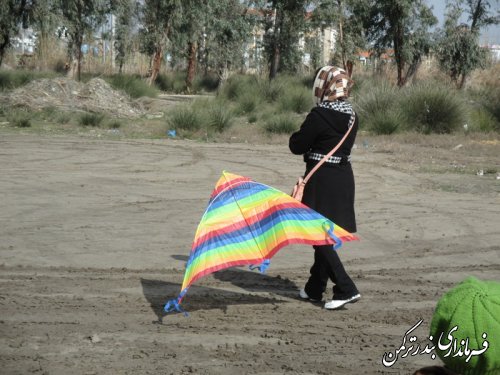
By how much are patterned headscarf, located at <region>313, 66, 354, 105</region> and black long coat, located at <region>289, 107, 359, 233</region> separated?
10cm

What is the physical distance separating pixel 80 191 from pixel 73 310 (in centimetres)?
564

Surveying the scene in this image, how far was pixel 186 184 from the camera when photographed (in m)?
12.4

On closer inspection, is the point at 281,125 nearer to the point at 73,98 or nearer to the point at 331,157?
the point at 73,98

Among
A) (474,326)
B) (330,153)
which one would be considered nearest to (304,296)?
(330,153)

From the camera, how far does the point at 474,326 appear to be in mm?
2152

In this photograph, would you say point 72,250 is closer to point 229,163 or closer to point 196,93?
point 229,163

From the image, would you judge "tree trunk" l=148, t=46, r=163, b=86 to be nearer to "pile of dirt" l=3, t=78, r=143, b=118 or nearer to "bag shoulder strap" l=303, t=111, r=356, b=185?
"pile of dirt" l=3, t=78, r=143, b=118

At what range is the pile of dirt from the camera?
25391mm

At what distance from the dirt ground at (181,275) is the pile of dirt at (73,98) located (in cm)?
1152

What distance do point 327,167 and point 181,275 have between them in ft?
6.03

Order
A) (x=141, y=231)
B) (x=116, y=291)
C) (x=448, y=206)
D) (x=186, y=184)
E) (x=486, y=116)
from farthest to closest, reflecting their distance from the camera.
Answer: (x=486, y=116) < (x=186, y=184) < (x=448, y=206) < (x=141, y=231) < (x=116, y=291)

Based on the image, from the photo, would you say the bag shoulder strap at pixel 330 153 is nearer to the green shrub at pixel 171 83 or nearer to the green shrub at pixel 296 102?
the green shrub at pixel 296 102

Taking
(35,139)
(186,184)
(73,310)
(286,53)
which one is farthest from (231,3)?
(73,310)

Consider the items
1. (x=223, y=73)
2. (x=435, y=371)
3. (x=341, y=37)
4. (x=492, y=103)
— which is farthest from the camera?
(x=223, y=73)
